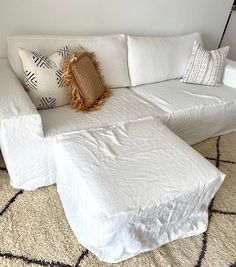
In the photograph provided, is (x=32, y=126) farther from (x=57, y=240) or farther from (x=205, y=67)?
(x=205, y=67)

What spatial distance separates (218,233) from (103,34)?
1.75 m

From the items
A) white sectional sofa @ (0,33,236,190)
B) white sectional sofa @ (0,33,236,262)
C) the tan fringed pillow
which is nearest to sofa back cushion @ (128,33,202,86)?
white sectional sofa @ (0,33,236,190)

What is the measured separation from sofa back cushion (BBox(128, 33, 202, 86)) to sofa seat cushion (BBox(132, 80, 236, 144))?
80 millimetres

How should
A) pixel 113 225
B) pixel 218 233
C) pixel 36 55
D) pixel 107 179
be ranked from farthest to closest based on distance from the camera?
1. pixel 36 55
2. pixel 218 233
3. pixel 107 179
4. pixel 113 225

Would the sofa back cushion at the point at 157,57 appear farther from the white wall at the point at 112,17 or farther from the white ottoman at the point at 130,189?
the white ottoman at the point at 130,189

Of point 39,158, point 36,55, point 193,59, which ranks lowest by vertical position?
point 39,158

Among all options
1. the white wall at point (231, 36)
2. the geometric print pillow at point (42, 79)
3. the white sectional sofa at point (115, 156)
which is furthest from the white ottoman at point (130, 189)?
the white wall at point (231, 36)

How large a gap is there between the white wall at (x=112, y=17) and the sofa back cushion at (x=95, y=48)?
179 millimetres

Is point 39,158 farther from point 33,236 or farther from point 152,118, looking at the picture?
point 152,118

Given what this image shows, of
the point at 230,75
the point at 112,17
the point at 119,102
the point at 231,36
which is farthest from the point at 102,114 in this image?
the point at 231,36

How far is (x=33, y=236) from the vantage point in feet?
4.59

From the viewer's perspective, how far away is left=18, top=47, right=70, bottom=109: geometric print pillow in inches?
66.2

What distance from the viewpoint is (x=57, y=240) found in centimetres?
139

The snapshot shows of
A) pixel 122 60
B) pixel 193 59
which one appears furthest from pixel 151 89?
pixel 193 59
